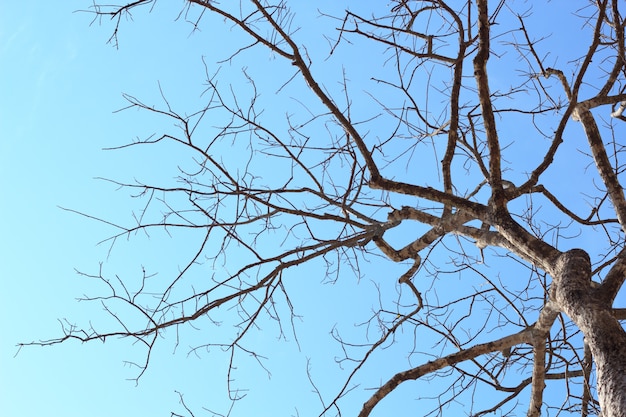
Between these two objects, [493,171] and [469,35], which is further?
[469,35]

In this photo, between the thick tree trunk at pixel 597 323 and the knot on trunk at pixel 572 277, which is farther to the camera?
the knot on trunk at pixel 572 277

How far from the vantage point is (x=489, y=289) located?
15.2 feet

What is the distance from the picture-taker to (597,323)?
246 centimetres

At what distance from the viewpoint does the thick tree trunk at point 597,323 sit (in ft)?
7.45

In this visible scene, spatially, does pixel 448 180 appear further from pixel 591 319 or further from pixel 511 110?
pixel 591 319

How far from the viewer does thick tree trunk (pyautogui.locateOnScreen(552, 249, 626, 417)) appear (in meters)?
2.27

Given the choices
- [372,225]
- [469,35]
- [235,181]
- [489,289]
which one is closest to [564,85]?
[469,35]

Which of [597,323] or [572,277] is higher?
[572,277]

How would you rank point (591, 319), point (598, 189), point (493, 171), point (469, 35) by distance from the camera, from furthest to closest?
point (598, 189)
point (469, 35)
point (493, 171)
point (591, 319)

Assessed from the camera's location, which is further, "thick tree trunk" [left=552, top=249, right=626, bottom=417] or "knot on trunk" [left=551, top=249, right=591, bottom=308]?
"knot on trunk" [left=551, top=249, right=591, bottom=308]

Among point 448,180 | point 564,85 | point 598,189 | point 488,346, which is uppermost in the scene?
point 564,85

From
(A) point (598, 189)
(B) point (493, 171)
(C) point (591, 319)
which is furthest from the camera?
(A) point (598, 189)

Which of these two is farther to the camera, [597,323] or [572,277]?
[572,277]

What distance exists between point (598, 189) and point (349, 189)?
6.74 ft
